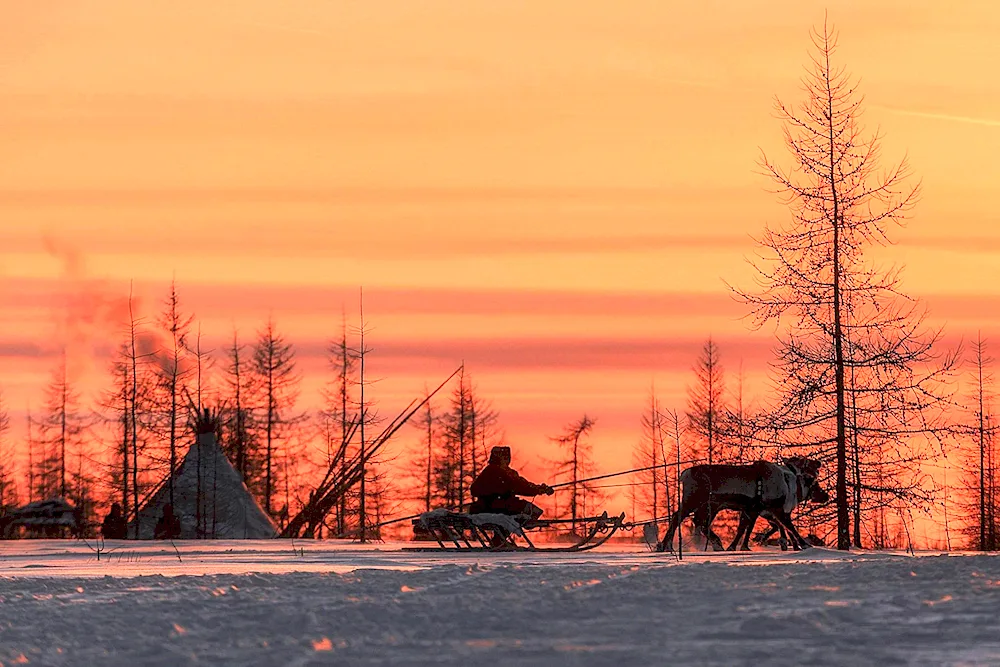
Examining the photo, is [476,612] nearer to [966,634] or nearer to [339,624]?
[339,624]

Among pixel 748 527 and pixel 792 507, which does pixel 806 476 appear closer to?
pixel 792 507

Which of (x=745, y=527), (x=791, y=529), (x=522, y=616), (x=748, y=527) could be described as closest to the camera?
(x=522, y=616)

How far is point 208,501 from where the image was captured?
44.2 m

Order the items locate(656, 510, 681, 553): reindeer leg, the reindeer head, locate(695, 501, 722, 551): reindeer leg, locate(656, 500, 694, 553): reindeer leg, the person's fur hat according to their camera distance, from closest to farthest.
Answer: locate(656, 500, 694, 553): reindeer leg
locate(656, 510, 681, 553): reindeer leg
locate(695, 501, 722, 551): reindeer leg
the reindeer head
the person's fur hat

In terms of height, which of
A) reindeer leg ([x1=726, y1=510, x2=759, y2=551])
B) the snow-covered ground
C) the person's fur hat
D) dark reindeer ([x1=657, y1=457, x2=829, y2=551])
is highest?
the person's fur hat

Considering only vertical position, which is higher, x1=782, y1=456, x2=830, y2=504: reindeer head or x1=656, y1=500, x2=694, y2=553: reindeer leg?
x1=782, y1=456, x2=830, y2=504: reindeer head

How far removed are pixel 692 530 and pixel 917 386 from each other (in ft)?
22.0

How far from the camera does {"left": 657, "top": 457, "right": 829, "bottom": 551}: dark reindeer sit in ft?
79.6

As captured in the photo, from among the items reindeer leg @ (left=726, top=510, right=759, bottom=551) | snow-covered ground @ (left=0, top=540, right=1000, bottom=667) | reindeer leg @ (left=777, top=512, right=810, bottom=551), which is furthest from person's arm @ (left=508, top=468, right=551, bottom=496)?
snow-covered ground @ (left=0, top=540, right=1000, bottom=667)

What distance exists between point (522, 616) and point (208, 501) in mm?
34020

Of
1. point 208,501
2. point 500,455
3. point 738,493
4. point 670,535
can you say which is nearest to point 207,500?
point 208,501

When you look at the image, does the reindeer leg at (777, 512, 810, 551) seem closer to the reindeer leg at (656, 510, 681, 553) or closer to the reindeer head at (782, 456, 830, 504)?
the reindeer head at (782, 456, 830, 504)

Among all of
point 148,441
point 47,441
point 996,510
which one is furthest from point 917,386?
point 47,441

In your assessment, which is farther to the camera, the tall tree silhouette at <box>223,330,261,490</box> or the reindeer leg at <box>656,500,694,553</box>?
the tall tree silhouette at <box>223,330,261,490</box>
